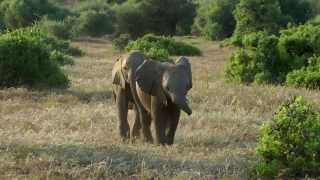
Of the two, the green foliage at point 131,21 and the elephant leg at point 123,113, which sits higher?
the elephant leg at point 123,113

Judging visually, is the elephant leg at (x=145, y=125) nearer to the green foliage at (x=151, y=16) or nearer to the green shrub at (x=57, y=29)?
the green shrub at (x=57, y=29)

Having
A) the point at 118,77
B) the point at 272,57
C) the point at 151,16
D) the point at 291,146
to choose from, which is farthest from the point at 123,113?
the point at 151,16

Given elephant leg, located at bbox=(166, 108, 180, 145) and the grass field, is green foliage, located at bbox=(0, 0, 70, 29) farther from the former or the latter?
elephant leg, located at bbox=(166, 108, 180, 145)

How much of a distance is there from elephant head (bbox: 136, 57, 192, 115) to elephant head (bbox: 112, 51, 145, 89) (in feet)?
1.19

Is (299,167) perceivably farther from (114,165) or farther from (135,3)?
(135,3)

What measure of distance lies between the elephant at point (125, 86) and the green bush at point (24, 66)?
21.1ft

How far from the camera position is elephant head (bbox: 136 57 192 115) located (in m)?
8.77

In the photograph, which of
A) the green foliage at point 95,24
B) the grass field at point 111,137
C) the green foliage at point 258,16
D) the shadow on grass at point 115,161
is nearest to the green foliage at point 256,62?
the grass field at point 111,137

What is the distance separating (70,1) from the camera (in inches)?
3120

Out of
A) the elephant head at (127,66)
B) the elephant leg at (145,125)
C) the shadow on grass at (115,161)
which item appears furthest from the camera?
the elephant head at (127,66)

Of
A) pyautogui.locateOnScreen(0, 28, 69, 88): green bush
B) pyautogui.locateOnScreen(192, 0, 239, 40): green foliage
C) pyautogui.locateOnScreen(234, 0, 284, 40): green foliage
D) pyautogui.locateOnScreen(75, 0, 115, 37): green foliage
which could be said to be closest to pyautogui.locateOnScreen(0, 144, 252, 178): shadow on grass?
pyautogui.locateOnScreen(0, 28, 69, 88): green bush

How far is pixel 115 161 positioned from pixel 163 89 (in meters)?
1.62

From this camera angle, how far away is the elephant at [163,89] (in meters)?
8.91

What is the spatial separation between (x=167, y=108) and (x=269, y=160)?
6.12 ft
